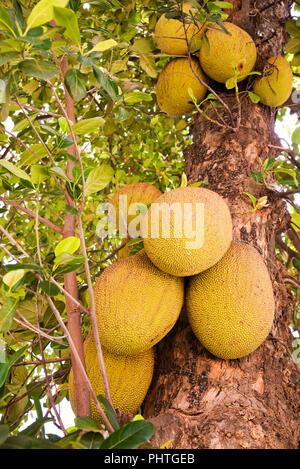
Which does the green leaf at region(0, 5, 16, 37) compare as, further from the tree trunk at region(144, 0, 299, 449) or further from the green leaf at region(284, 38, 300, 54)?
the green leaf at region(284, 38, 300, 54)

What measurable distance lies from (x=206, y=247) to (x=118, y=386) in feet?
1.44

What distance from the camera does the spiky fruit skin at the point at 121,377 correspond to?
1.14 meters

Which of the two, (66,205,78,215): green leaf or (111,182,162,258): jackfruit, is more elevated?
(66,205,78,215): green leaf

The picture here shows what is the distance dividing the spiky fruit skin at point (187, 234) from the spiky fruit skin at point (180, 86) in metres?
0.74

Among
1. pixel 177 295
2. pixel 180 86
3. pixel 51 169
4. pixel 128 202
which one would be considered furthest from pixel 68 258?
pixel 180 86

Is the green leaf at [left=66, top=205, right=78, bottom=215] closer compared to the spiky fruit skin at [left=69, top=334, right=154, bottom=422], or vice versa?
the green leaf at [left=66, top=205, right=78, bottom=215]

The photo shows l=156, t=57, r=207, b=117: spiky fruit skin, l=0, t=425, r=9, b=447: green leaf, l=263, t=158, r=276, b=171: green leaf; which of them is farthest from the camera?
l=156, t=57, r=207, b=117: spiky fruit skin

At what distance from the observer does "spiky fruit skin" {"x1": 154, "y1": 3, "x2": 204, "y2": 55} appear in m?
1.69

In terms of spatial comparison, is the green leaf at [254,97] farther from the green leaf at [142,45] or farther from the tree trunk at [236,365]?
the green leaf at [142,45]

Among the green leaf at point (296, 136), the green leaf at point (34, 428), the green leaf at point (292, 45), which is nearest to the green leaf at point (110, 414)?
the green leaf at point (34, 428)

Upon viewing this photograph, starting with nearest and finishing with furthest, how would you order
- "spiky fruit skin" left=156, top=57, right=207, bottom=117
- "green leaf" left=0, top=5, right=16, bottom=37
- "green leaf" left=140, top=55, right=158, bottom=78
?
"green leaf" left=0, top=5, right=16, bottom=37 < "green leaf" left=140, top=55, right=158, bottom=78 < "spiky fruit skin" left=156, top=57, right=207, bottom=117

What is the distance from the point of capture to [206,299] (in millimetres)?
1146

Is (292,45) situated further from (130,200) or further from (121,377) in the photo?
(121,377)

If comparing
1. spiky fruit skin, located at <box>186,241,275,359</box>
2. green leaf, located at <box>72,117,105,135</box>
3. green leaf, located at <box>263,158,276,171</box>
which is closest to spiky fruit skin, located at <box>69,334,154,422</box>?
spiky fruit skin, located at <box>186,241,275,359</box>
